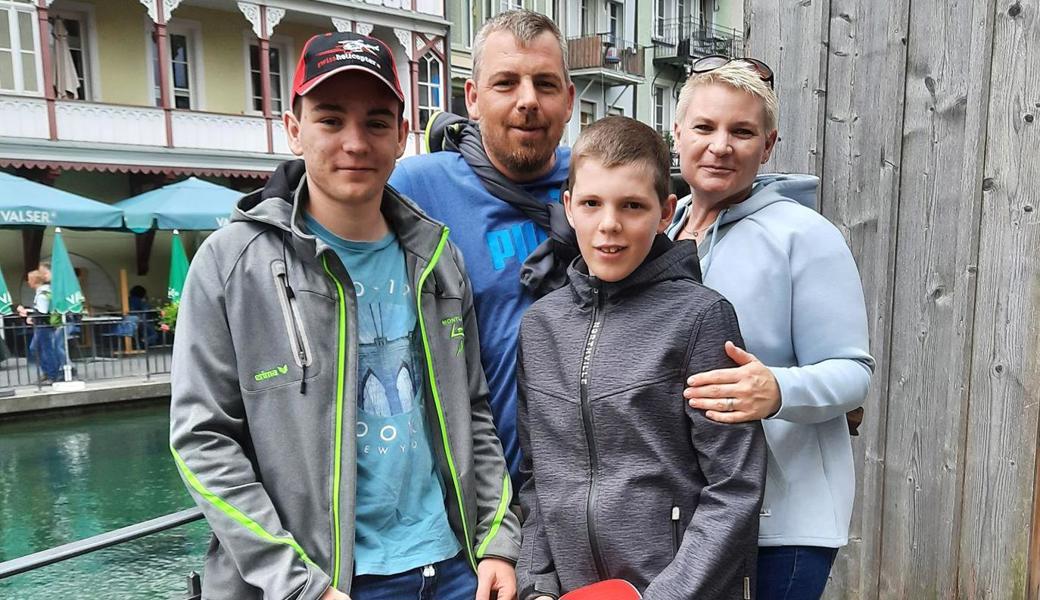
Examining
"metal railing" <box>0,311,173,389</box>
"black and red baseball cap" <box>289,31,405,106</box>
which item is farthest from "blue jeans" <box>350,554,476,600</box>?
"metal railing" <box>0,311,173,389</box>

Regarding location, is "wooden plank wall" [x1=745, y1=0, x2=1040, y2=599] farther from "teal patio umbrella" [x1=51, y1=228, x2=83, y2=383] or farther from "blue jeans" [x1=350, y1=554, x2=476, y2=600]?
"teal patio umbrella" [x1=51, y1=228, x2=83, y2=383]

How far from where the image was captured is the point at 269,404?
60.4 inches

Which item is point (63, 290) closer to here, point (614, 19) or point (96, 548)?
point (96, 548)

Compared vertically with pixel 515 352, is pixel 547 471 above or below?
below

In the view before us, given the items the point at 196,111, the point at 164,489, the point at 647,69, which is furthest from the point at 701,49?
the point at 164,489

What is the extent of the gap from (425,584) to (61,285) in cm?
1166

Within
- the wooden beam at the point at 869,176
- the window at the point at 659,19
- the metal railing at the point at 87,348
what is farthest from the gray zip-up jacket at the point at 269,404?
the window at the point at 659,19

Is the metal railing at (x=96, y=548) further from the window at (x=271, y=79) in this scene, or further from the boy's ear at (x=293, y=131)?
the window at (x=271, y=79)

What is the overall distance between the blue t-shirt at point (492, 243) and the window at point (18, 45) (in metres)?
15.2

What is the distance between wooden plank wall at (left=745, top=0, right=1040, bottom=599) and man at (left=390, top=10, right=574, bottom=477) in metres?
1.41

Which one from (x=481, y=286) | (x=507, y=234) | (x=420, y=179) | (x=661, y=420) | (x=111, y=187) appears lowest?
(x=661, y=420)

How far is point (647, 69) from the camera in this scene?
26.4 meters

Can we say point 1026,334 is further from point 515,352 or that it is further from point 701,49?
point 701,49

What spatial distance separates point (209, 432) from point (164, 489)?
7836 millimetres
